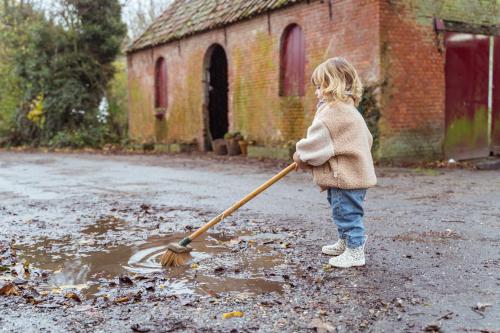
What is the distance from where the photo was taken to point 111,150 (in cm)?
1891

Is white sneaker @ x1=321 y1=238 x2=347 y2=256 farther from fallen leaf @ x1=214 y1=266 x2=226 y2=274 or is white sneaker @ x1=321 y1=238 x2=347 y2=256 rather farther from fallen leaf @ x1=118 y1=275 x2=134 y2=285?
fallen leaf @ x1=118 y1=275 x2=134 y2=285

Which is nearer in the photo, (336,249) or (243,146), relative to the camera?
(336,249)

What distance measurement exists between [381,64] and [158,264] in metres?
8.08

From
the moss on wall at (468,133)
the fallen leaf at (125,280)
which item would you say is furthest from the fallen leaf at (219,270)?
the moss on wall at (468,133)

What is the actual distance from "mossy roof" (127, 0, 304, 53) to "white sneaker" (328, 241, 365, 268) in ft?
32.2

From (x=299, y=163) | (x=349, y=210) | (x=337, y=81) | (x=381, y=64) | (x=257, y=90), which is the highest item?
(x=381, y=64)

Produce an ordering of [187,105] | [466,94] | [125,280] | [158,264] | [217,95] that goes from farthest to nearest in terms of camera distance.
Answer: [217,95] < [187,105] < [466,94] < [158,264] < [125,280]

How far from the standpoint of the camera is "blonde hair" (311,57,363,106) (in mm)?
3684

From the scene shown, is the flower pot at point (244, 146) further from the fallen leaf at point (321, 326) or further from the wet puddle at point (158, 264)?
the fallen leaf at point (321, 326)

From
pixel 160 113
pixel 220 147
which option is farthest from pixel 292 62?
pixel 160 113

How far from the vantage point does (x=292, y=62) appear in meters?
13.2

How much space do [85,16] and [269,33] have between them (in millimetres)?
10599

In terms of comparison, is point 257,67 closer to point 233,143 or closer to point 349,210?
point 233,143

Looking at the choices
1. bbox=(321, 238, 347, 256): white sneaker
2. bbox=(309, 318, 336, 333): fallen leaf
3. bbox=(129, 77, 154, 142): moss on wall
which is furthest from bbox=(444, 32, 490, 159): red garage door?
bbox=(129, 77, 154, 142): moss on wall
